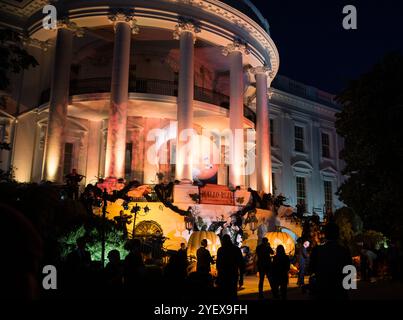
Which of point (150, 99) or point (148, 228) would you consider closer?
point (148, 228)

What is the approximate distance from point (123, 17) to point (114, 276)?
16.8 meters

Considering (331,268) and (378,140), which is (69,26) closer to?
(378,140)

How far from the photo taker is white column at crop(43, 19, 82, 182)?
20.0 meters

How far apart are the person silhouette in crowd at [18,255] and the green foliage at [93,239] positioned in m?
10.9

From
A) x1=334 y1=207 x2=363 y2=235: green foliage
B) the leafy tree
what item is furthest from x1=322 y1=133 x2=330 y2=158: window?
the leafy tree

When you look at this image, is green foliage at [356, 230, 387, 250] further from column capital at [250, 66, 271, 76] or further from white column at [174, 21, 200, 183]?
column capital at [250, 66, 271, 76]

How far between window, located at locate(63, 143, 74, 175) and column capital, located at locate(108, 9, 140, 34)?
24.6 ft

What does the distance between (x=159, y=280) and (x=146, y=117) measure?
19815 millimetres

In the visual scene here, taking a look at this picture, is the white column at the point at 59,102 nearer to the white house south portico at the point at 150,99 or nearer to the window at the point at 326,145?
the white house south portico at the point at 150,99

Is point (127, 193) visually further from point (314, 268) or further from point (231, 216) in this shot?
point (314, 268)

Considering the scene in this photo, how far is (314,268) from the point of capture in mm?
5395

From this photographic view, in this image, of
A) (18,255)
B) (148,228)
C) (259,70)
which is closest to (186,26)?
(259,70)

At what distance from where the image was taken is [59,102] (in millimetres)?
20688
